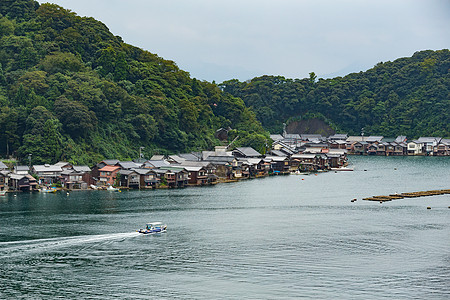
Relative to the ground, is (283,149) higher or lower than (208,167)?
higher

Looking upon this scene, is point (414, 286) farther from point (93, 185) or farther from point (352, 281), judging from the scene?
point (93, 185)

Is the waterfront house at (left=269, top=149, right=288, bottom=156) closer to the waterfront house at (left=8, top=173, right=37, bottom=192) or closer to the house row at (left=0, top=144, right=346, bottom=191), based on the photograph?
the house row at (left=0, top=144, right=346, bottom=191)

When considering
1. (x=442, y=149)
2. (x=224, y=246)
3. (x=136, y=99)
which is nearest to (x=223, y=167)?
(x=136, y=99)

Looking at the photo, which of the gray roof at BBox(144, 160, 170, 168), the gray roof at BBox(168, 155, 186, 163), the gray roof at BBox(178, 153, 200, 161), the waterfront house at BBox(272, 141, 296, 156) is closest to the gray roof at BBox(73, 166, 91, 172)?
the gray roof at BBox(144, 160, 170, 168)

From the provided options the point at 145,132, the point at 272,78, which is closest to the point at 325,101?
the point at 272,78

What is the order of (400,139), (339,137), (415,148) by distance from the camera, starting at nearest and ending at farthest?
(415,148), (400,139), (339,137)

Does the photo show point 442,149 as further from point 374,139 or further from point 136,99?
point 136,99

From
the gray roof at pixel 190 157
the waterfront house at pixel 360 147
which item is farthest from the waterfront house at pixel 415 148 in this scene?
the gray roof at pixel 190 157
